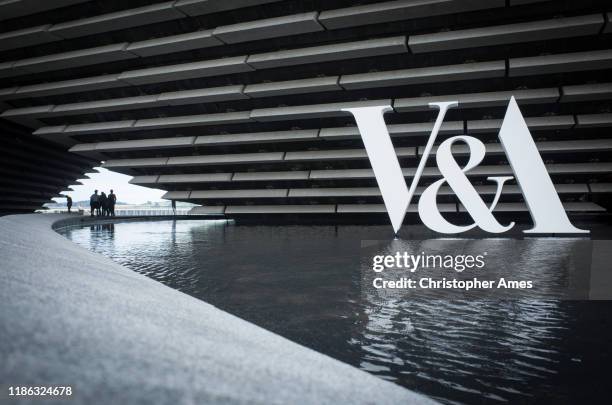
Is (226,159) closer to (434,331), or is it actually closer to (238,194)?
(238,194)

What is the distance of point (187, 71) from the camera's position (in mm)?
9961

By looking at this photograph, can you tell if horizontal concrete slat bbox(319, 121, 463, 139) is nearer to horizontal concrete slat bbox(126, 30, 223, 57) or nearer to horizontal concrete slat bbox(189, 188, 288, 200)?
horizontal concrete slat bbox(189, 188, 288, 200)

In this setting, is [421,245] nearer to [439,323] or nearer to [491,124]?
[491,124]

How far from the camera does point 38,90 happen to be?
455 inches

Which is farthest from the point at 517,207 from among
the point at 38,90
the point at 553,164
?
the point at 38,90

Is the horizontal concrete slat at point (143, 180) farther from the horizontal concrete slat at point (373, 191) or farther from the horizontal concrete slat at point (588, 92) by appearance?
the horizontal concrete slat at point (588, 92)

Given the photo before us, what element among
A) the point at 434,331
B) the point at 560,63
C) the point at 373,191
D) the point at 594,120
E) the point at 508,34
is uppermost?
the point at 508,34

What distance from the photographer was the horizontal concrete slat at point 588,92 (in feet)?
27.9

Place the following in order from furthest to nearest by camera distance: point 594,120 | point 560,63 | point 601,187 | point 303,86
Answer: point 601,187
point 303,86
point 594,120
point 560,63

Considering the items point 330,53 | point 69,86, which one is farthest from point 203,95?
point 69,86

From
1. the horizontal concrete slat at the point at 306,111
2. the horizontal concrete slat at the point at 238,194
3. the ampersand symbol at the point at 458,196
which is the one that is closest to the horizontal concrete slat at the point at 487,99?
the horizontal concrete slat at the point at 306,111

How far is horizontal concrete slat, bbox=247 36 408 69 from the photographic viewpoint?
8.46 metres

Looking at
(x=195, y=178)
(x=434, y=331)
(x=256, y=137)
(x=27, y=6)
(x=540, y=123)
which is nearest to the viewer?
(x=434, y=331)

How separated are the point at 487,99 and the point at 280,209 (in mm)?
7415
